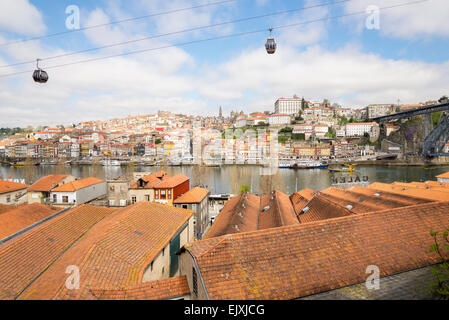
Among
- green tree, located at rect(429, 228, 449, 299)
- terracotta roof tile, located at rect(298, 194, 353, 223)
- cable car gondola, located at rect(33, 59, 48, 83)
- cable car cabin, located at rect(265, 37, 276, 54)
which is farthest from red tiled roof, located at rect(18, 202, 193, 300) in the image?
cable car cabin, located at rect(265, 37, 276, 54)

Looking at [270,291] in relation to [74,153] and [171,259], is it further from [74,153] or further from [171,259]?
[74,153]

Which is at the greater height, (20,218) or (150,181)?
(150,181)

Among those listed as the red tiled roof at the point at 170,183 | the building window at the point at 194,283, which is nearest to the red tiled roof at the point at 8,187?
the red tiled roof at the point at 170,183

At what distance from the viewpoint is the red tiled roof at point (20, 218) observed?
7383 millimetres

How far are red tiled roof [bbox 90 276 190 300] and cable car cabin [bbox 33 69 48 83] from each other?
4282 mm

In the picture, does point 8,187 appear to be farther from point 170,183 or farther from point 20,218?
point 170,183

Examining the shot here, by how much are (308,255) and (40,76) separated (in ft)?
20.1

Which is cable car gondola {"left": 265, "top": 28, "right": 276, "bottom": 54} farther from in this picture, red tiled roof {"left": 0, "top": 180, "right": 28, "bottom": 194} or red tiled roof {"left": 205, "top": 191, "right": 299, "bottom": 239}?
red tiled roof {"left": 0, "top": 180, "right": 28, "bottom": 194}

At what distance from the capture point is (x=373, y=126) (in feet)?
210

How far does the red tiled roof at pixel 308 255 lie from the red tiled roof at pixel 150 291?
636 mm

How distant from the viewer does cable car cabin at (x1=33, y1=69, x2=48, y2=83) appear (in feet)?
16.7

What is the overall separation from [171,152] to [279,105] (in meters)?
42.6

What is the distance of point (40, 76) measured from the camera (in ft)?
16.8

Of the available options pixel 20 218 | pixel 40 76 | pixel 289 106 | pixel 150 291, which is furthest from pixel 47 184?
pixel 289 106
